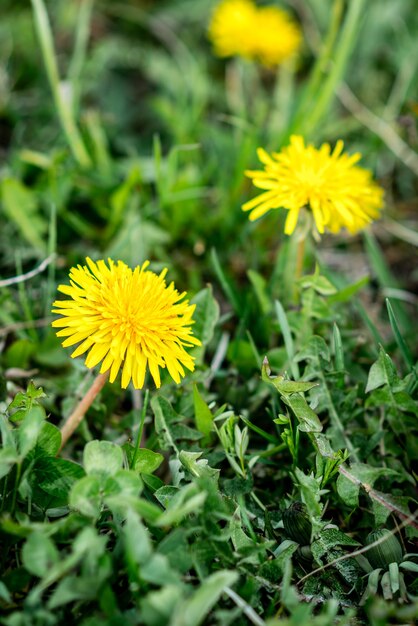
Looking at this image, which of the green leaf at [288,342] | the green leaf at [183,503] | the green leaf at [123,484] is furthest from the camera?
the green leaf at [288,342]

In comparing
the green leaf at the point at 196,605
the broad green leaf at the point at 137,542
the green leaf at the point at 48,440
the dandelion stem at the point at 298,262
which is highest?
the dandelion stem at the point at 298,262

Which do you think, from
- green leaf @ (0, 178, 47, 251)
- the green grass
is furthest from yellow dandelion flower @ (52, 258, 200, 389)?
green leaf @ (0, 178, 47, 251)

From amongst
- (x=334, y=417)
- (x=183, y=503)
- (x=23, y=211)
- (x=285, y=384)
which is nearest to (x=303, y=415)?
(x=285, y=384)

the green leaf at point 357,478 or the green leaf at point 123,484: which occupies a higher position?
the green leaf at point 123,484

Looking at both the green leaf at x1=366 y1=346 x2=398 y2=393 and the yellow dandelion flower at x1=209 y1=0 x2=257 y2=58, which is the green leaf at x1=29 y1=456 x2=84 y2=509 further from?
the yellow dandelion flower at x1=209 y1=0 x2=257 y2=58

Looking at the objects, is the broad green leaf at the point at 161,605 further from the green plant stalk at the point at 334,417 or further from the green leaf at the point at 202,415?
the green plant stalk at the point at 334,417

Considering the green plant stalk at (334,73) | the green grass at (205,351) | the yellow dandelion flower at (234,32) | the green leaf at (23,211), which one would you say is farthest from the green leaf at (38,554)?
the yellow dandelion flower at (234,32)

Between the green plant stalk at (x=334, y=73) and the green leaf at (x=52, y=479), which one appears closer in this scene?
the green leaf at (x=52, y=479)
